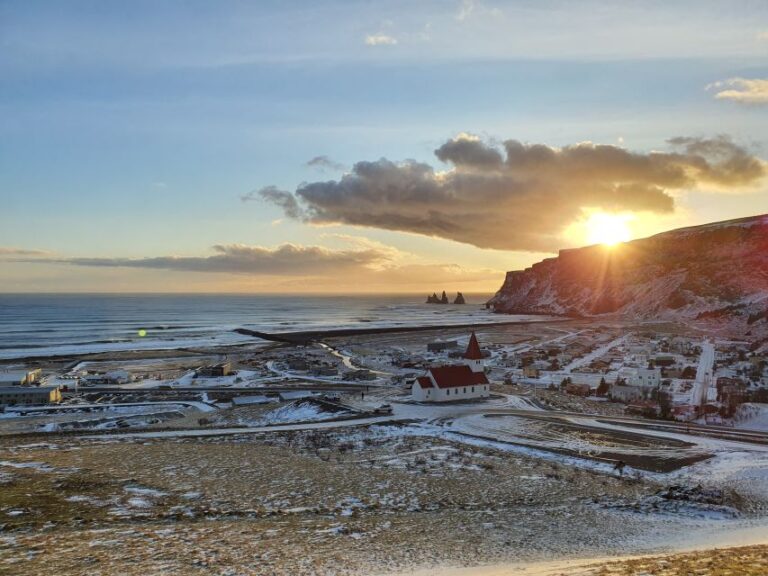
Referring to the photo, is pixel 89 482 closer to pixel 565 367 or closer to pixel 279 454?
pixel 279 454

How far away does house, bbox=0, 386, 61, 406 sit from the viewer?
2163 inches

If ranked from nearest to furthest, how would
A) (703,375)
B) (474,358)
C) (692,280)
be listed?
(474,358) → (703,375) → (692,280)

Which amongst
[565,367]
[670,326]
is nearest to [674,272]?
[670,326]

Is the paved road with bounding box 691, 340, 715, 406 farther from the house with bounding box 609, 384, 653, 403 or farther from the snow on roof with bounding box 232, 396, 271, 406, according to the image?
the snow on roof with bounding box 232, 396, 271, 406

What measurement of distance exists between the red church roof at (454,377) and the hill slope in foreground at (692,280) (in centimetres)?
7936

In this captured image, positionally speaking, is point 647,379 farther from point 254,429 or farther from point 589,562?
point 589,562

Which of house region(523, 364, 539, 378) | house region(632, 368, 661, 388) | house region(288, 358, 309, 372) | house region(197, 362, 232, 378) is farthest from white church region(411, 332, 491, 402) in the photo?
house region(197, 362, 232, 378)

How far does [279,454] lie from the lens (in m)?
33.1

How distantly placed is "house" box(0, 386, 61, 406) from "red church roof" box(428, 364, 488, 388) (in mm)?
37422

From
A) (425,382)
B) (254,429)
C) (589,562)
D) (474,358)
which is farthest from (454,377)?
(589,562)

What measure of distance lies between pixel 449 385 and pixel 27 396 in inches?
1622

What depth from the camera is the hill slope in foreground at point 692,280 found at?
133 m

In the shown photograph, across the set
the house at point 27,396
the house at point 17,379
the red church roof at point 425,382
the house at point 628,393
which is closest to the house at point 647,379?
the house at point 628,393

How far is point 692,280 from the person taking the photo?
153 m
